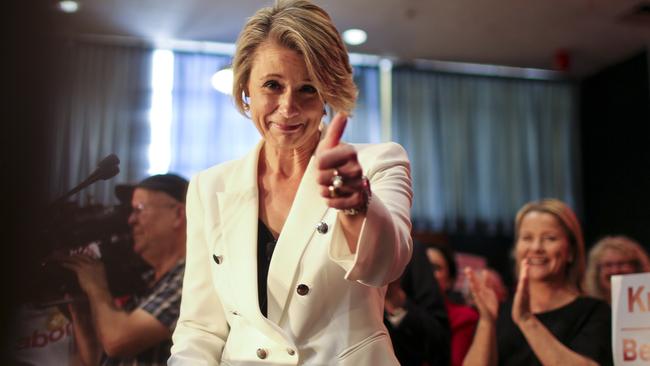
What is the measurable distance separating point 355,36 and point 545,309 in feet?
13.4

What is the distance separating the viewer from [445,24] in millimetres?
6348

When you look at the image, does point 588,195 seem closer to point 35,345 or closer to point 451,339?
point 451,339

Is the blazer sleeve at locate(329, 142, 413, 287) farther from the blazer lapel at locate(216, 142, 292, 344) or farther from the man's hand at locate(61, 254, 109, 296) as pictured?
the man's hand at locate(61, 254, 109, 296)

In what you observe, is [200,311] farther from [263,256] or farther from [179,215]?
[179,215]

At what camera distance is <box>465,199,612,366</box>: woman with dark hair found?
2572 mm

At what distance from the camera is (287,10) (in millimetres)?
1491

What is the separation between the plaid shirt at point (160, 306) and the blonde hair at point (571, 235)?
1.46 meters

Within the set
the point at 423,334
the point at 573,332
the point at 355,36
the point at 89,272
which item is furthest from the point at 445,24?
the point at 89,272

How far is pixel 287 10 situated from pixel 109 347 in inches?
59.4

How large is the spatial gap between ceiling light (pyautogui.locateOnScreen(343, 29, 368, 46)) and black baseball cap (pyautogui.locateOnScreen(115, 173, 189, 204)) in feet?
12.2

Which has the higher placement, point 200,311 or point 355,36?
point 355,36

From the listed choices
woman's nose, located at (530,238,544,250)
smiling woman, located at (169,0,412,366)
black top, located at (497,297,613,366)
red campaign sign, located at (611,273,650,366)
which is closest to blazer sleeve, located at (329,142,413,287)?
smiling woman, located at (169,0,412,366)

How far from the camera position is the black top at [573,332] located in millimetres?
2560

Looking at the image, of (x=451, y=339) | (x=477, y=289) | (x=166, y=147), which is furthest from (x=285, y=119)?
(x=166, y=147)
